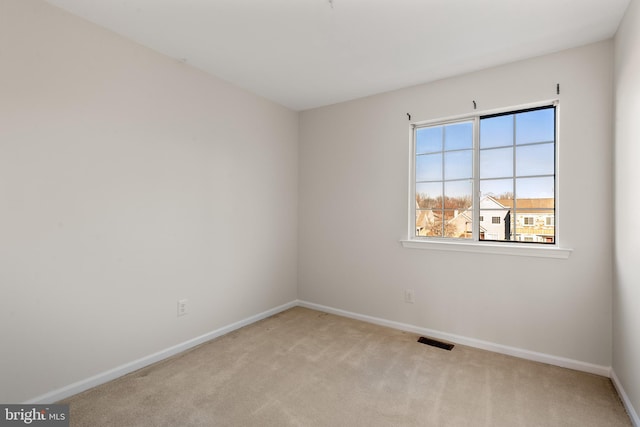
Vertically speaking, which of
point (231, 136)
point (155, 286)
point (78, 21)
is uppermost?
point (78, 21)

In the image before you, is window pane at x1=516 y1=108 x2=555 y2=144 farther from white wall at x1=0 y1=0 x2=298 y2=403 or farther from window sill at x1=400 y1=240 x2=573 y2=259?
white wall at x1=0 y1=0 x2=298 y2=403

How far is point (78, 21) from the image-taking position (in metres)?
2.03

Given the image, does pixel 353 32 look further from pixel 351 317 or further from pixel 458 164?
pixel 351 317

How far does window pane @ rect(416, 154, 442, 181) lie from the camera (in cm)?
306

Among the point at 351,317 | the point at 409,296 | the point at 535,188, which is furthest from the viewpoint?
the point at 351,317

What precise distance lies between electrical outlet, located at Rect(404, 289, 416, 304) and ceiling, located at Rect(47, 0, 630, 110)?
2.06 metres

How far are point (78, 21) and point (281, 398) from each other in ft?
9.13

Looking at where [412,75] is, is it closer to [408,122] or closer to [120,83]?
[408,122]

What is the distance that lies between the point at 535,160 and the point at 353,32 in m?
1.83

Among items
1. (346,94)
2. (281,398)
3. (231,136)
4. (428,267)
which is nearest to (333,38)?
(346,94)

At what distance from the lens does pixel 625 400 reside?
190 centimetres

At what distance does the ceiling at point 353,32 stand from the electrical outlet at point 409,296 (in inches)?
81.0

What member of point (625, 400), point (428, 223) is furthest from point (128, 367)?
point (625, 400)

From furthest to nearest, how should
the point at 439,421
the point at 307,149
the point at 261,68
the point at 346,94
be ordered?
the point at 307,149
the point at 346,94
the point at 261,68
the point at 439,421
